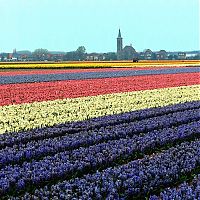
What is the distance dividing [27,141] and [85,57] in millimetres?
113513

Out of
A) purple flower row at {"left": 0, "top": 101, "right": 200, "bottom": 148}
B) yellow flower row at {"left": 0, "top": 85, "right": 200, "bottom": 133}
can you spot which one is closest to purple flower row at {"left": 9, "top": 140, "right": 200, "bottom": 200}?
purple flower row at {"left": 0, "top": 101, "right": 200, "bottom": 148}

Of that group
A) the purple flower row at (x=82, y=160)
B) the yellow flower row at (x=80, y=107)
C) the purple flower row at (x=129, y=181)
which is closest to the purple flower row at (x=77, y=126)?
the yellow flower row at (x=80, y=107)

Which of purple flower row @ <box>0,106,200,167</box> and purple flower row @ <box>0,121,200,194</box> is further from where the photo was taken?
purple flower row @ <box>0,106,200,167</box>

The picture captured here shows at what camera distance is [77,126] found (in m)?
13.6

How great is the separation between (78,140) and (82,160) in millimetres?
1903

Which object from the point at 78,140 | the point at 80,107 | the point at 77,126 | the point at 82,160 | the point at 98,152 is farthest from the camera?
the point at 80,107

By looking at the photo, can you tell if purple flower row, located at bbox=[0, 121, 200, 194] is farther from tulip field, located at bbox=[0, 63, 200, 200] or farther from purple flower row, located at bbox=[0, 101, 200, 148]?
purple flower row, located at bbox=[0, 101, 200, 148]

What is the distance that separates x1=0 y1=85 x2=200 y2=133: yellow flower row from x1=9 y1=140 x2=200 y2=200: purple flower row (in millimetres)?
5607

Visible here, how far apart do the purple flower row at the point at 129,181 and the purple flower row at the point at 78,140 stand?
6.84 feet

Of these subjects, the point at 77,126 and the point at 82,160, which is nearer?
the point at 82,160

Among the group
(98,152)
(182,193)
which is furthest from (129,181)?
(98,152)

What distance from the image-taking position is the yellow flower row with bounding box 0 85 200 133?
15047 millimetres

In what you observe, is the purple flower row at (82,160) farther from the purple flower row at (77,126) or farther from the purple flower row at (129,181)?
the purple flower row at (77,126)

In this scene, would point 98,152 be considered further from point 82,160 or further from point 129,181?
point 129,181
